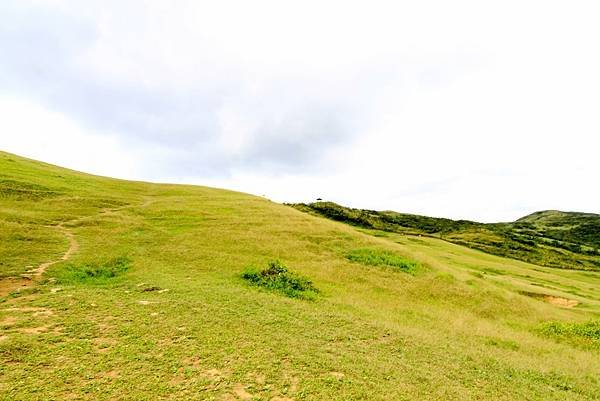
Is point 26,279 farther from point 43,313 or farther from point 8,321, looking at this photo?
point 8,321

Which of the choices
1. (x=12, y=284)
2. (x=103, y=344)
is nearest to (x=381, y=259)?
(x=103, y=344)

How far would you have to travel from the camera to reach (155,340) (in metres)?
14.1

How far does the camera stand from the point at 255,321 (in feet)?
56.3

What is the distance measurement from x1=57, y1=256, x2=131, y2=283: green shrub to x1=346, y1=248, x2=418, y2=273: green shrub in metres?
19.3

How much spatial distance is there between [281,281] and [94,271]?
12546 millimetres

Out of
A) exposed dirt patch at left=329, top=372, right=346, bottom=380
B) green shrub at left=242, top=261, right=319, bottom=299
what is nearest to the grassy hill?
exposed dirt patch at left=329, top=372, right=346, bottom=380

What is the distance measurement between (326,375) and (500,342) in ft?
40.5

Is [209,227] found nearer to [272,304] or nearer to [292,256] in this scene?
[292,256]

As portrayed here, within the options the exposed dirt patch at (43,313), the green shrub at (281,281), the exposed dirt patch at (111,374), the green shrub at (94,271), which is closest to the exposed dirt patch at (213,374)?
the exposed dirt patch at (111,374)

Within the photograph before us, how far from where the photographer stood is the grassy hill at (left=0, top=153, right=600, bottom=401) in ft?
38.4

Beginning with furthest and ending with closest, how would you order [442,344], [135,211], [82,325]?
[135,211]
[442,344]
[82,325]

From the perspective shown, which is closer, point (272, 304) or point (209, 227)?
point (272, 304)

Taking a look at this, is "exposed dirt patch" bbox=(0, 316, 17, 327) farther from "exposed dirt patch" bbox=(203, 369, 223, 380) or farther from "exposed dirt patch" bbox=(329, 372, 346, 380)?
"exposed dirt patch" bbox=(329, 372, 346, 380)

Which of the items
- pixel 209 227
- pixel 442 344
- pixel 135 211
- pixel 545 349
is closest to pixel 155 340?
pixel 442 344
